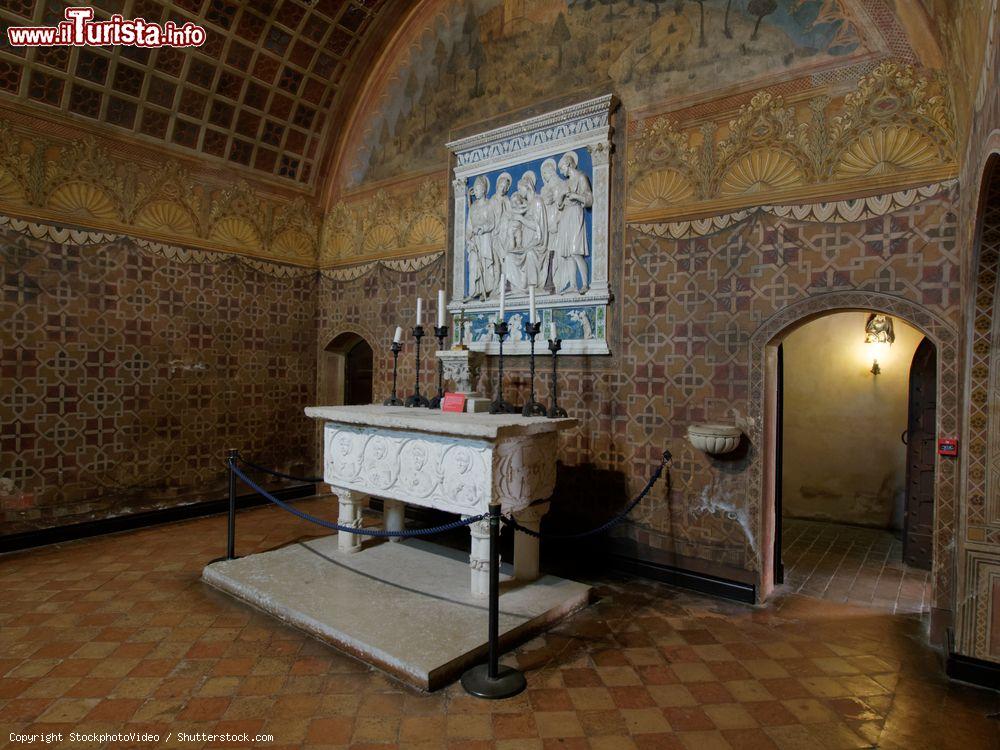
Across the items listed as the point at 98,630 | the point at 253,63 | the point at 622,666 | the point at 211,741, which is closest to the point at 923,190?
the point at 622,666

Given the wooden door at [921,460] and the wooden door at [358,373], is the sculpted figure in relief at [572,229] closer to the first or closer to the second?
the wooden door at [921,460]

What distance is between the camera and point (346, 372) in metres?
9.26

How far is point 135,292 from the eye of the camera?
7.10 m

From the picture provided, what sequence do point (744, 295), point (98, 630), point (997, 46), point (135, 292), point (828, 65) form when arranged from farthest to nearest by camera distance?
point (135, 292) → point (744, 295) → point (828, 65) → point (98, 630) → point (997, 46)

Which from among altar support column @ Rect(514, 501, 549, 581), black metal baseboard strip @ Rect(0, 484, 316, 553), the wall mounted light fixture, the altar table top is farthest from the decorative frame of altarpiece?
the wall mounted light fixture

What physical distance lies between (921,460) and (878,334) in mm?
2268

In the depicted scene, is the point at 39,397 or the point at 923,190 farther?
the point at 39,397

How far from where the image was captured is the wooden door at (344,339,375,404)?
9188mm

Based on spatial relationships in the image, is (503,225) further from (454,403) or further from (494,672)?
(494,672)

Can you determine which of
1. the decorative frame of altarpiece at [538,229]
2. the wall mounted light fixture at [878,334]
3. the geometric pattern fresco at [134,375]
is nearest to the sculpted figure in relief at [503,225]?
the decorative frame of altarpiece at [538,229]

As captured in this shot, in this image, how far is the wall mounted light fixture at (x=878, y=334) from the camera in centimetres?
763

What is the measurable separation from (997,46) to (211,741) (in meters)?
5.20

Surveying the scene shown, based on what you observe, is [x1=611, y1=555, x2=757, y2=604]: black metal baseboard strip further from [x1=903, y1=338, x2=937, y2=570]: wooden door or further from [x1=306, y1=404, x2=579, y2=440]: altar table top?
[x1=903, y1=338, x2=937, y2=570]: wooden door

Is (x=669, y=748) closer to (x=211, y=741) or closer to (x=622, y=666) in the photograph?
(x=622, y=666)
